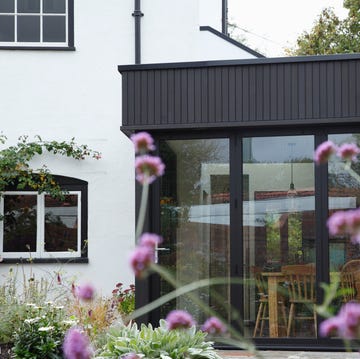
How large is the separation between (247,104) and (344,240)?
1.77 m

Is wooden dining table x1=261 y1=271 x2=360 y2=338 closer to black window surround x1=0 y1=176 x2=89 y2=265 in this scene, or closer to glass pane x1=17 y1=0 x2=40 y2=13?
black window surround x1=0 y1=176 x2=89 y2=265

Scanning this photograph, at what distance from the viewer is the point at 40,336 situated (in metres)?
6.32

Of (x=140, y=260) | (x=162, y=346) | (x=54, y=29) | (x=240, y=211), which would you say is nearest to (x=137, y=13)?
(x=54, y=29)

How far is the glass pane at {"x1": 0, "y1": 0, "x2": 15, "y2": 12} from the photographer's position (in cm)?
1082

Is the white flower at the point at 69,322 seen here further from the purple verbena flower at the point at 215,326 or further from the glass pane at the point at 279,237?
the purple verbena flower at the point at 215,326

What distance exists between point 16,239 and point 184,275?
3.28 m

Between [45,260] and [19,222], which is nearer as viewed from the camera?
[45,260]

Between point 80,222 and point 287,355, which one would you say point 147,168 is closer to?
point 287,355

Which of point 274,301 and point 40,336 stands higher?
point 274,301

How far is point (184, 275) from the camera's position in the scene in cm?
802

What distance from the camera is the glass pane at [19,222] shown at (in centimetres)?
1029

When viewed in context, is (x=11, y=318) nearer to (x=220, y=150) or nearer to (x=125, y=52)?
(x=220, y=150)

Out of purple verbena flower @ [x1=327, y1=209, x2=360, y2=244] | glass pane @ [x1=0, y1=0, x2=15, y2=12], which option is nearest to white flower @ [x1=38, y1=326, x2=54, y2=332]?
purple verbena flower @ [x1=327, y1=209, x2=360, y2=244]

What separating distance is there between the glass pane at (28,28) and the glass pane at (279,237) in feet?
14.5
